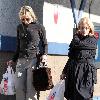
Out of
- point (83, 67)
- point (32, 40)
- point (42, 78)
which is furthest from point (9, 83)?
point (83, 67)

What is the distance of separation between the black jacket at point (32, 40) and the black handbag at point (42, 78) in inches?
9.3

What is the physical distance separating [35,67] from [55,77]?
3.47ft

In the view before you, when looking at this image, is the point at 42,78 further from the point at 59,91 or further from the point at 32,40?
the point at 32,40

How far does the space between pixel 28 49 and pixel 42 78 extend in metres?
0.47

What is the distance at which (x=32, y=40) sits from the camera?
6336mm

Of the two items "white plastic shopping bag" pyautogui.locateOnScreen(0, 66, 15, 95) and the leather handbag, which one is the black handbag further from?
"white plastic shopping bag" pyautogui.locateOnScreen(0, 66, 15, 95)

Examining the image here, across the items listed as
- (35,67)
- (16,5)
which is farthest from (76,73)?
(16,5)

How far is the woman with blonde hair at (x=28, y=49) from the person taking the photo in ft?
20.8

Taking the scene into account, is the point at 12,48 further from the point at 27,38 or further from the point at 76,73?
the point at 76,73

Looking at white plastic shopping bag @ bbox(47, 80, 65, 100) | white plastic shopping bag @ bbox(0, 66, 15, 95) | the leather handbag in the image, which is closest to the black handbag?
the leather handbag

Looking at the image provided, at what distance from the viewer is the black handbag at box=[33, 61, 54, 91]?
6.30 meters

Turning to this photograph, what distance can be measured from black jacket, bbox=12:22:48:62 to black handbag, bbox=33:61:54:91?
0.24m

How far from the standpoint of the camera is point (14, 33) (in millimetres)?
7379

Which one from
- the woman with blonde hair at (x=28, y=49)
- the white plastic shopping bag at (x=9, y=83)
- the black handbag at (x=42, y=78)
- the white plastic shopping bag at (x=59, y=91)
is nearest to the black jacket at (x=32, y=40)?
the woman with blonde hair at (x=28, y=49)
